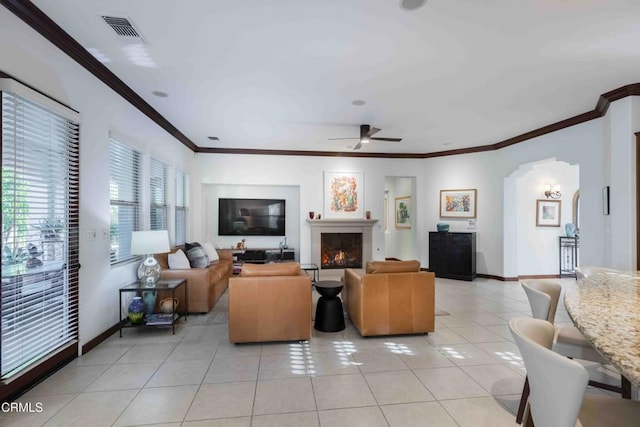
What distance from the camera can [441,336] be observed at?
373cm

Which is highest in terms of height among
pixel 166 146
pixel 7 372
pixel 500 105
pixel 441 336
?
pixel 500 105

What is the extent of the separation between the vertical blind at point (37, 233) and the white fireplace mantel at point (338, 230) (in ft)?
15.7

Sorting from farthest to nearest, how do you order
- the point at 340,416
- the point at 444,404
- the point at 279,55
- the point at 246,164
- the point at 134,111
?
1. the point at 246,164
2. the point at 134,111
3. the point at 279,55
4. the point at 444,404
5. the point at 340,416

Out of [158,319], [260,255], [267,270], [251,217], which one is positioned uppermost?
[251,217]

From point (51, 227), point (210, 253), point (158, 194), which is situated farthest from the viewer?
point (210, 253)

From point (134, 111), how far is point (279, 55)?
2346 millimetres

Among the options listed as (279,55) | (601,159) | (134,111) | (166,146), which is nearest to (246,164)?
(166,146)

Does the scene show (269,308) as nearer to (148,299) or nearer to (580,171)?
(148,299)

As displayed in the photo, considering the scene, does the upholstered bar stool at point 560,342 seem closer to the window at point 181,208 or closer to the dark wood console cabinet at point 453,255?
the dark wood console cabinet at point 453,255

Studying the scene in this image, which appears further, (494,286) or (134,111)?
(494,286)

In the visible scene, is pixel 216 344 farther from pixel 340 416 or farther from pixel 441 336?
pixel 441 336

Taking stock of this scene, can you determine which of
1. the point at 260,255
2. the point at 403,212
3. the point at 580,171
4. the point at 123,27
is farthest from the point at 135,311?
the point at 403,212

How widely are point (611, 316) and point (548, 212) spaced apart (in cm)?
685

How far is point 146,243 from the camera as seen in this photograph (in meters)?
3.79
